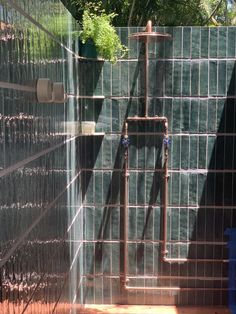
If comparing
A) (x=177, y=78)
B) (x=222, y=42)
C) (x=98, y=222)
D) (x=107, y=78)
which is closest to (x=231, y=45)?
(x=222, y=42)

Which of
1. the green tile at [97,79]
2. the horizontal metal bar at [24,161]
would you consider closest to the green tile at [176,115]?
the green tile at [97,79]

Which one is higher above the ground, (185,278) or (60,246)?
(60,246)

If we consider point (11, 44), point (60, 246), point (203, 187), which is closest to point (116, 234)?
point (203, 187)

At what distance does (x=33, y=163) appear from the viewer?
1829 mm

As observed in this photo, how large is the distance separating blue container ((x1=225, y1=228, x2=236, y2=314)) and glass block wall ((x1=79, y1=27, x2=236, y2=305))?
1.6 inches

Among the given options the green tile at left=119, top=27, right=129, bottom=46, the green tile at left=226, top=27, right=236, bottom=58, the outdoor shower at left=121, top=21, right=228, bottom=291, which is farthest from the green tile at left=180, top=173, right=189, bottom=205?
the green tile at left=119, top=27, right=129, bottom=46

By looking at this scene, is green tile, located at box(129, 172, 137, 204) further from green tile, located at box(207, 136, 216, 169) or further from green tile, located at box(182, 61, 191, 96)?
green tile, located at box(182, 61, 191, 96)

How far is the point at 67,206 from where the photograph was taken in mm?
3033

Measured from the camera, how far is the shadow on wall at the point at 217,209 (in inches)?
155

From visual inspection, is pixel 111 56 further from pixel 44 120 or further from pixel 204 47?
pixel 44 120

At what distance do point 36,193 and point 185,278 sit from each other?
2.46 m

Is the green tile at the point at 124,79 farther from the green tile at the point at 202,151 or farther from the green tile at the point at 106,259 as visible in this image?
the green tile at the point at 106,259

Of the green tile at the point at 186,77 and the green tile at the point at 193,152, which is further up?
the green tile at the point at 186,77

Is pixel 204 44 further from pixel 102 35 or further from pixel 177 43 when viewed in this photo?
pixel 102 35
